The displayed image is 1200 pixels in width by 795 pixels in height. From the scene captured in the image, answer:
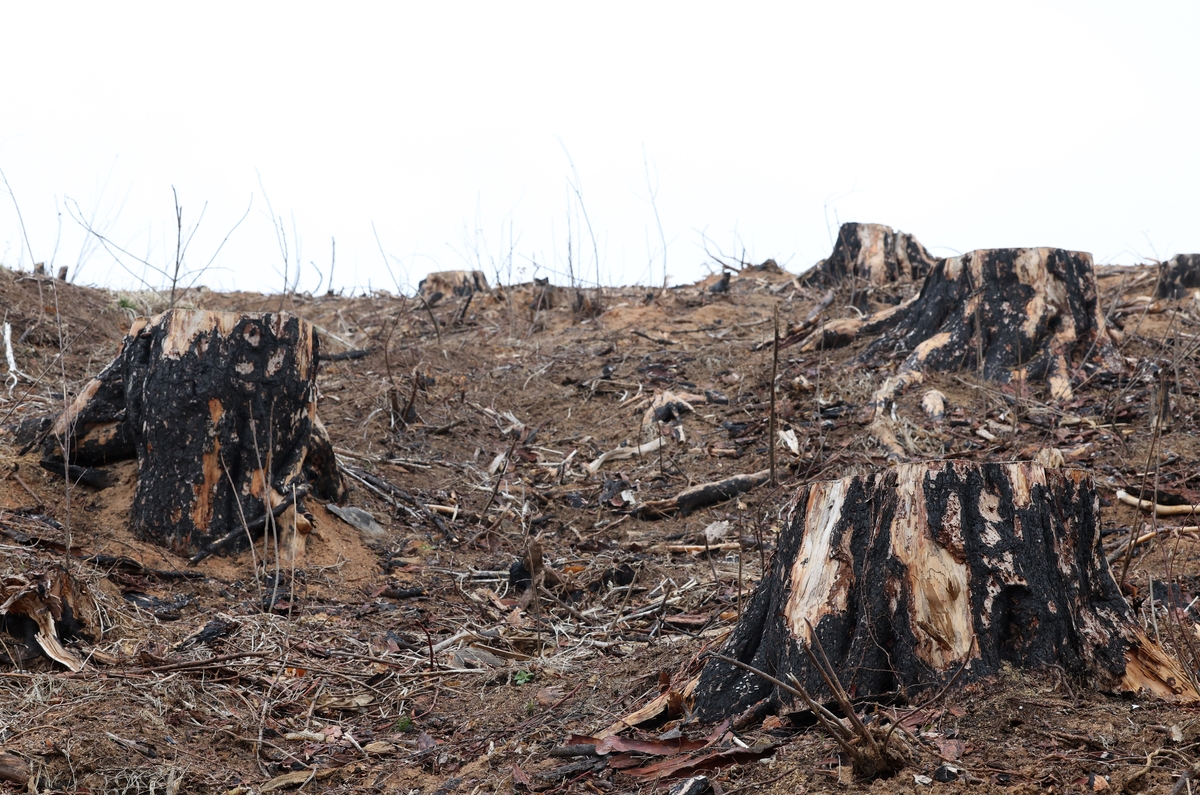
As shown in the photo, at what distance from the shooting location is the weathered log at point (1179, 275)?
846cm

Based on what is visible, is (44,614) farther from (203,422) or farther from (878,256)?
(878,256)

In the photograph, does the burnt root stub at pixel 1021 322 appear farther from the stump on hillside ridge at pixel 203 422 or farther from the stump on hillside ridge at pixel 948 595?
the stump on hillside ridge at pixel 203 422

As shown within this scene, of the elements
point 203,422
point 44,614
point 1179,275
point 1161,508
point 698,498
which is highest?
point 1179,275

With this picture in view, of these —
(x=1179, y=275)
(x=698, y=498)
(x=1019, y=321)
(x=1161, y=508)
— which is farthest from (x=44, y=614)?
(x=1179, y=275)

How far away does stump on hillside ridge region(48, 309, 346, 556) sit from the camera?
15.4 feet

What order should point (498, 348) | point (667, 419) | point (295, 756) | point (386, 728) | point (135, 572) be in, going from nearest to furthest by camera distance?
point (295, 756) < point (386, 728) < point (135, 572) < point (667, 419) < point (498, 348)

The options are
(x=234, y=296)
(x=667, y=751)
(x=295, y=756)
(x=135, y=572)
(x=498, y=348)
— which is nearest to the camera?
(x=667, y=751)

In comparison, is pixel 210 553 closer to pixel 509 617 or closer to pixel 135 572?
pixel 135 572

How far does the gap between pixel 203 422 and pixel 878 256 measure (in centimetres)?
793

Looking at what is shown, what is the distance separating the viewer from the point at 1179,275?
8547 millimetres

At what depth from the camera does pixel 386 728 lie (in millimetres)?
3334

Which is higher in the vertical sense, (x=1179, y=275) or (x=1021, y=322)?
(x=1179, y=275)

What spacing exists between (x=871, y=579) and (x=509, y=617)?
7.63ft

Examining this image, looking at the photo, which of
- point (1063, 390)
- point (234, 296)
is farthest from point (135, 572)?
point (234, 296)
